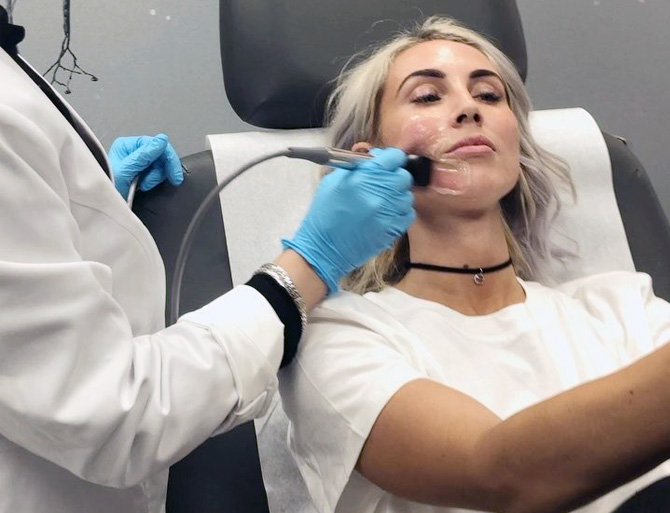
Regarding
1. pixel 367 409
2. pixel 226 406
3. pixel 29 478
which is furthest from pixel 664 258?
pixel 29 478

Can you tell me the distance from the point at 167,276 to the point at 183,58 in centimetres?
95

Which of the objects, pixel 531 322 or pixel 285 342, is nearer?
pixel 285 342

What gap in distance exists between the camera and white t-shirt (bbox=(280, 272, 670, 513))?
3.91 ft

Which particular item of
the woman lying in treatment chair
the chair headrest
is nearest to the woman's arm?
the woman lying in treatment chair

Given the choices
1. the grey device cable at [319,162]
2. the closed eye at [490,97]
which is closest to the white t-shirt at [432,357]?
the grey device cable at [319,162]

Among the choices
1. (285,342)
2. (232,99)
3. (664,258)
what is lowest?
(664,258)

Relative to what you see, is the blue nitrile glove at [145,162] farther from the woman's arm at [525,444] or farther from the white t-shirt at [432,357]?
the woman's arm at [525,444]

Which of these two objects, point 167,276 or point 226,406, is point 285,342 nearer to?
point 226,406

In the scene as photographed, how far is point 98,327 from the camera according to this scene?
3.15ft

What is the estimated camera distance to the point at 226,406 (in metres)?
1.05

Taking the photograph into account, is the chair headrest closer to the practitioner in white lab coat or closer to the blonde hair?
the blonde hair

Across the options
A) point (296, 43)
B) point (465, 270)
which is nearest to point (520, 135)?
point (465, 270)

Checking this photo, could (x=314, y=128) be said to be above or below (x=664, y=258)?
above

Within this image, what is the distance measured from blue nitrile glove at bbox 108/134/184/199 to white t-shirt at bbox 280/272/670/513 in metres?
0.50
